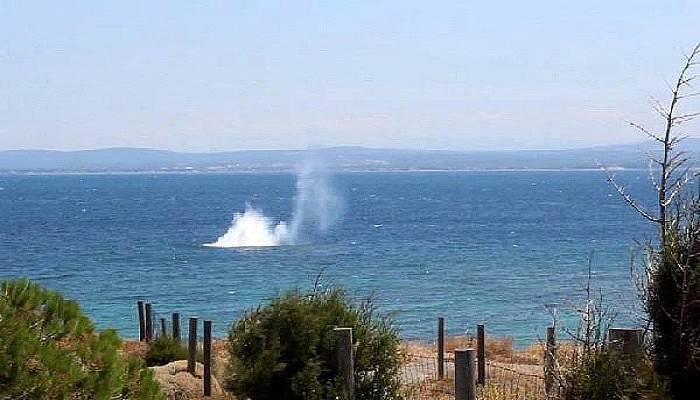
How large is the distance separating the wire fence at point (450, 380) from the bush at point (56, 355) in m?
8.26

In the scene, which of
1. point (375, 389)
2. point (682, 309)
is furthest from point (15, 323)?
point (375, 389)

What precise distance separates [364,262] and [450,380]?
134 feet

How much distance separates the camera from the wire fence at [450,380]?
15.1 meters

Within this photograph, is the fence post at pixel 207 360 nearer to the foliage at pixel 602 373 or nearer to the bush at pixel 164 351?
the bush at pixel 164 351

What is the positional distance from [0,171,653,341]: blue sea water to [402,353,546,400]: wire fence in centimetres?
208

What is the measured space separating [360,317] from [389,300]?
29633 millimetres

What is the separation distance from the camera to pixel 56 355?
5.23m

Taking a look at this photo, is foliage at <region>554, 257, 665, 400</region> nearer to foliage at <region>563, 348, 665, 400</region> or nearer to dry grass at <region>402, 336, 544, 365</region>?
foliage at <region>563, 348, 665, 400</region>

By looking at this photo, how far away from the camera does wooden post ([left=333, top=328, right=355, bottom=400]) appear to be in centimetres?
1183

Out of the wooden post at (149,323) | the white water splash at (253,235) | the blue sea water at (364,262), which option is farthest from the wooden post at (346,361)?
the white water splash at (253,235)

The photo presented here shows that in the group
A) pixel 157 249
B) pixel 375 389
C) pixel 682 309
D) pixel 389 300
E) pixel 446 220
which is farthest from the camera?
pixel 446 220

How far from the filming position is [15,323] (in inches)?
208

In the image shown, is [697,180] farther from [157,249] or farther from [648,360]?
[157,249]

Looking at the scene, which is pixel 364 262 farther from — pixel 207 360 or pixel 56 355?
pixel 56 355
